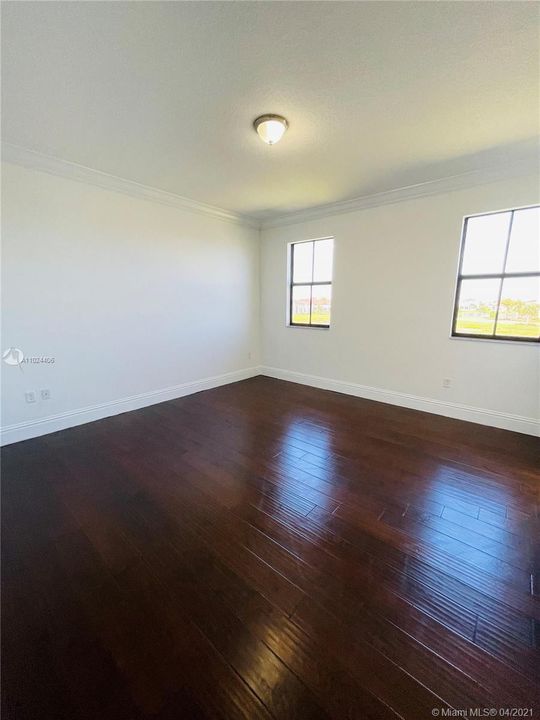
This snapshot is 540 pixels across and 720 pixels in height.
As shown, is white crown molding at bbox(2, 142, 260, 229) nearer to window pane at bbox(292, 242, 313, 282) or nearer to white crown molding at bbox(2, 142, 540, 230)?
white crown molding at bbox(2, 142, 540, 230)

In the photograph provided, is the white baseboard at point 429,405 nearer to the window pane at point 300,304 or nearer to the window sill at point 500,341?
the window sill at point 500,341

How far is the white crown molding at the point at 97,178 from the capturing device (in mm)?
2461

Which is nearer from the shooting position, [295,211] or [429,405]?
[429,405]

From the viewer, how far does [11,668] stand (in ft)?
3.47

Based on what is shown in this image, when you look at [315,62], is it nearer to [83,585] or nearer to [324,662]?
[324,662]

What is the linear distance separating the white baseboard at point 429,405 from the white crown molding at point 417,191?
2.37 metres

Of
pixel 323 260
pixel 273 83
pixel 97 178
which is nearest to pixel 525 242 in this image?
pixel 323 260

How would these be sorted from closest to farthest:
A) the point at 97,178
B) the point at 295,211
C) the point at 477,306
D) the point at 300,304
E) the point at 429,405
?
the point at 97,178, the point at 477,306, the point at 429,405, the point at 295,211, the point at 300,304

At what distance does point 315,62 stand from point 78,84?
142 cm

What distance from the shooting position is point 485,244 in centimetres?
299

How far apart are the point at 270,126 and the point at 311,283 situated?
8.38ft

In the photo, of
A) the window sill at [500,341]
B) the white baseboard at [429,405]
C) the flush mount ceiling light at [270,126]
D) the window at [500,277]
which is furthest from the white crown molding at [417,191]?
the white baseboard at [429,405]

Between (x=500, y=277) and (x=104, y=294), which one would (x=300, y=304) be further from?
(x=104, y=294)

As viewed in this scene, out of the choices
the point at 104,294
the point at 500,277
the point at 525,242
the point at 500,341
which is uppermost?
the point at 525,242
